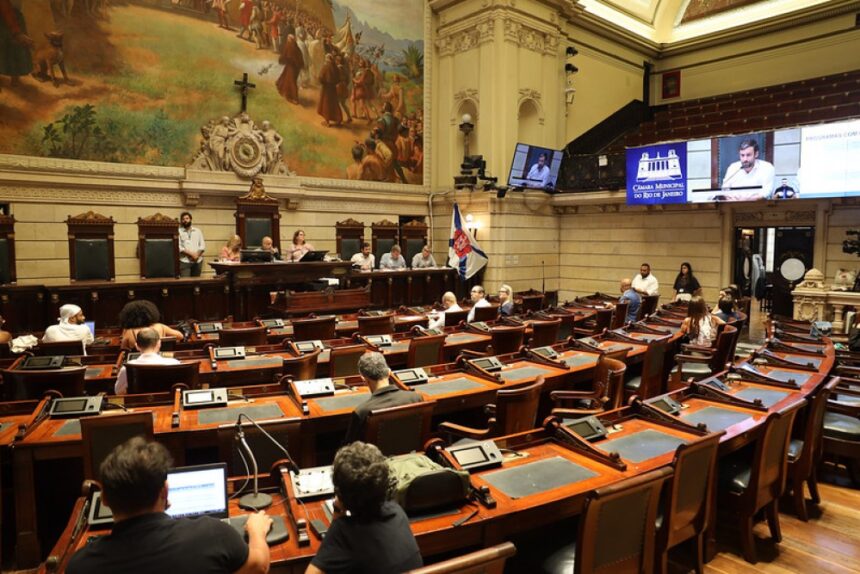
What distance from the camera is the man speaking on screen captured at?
9.86 m

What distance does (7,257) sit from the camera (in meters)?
8.38

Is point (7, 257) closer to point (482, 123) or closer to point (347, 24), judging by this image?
point (347, 24)

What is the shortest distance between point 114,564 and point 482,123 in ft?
39.7

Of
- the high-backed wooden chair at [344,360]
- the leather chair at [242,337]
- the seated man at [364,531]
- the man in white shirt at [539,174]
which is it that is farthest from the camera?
the man in white shirt at [539,174]

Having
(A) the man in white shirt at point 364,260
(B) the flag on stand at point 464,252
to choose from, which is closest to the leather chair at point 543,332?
(A) the man in white shirt at point 364,260

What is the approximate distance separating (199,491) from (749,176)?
1086 cm

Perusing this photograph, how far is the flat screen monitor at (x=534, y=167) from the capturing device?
12133 millimetres

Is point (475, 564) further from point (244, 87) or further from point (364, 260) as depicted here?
point (244, 87)

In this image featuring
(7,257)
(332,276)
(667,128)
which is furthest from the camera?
(667,128)

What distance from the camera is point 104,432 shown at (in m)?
2.70

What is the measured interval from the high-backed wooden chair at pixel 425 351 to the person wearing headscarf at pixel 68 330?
3093 mm

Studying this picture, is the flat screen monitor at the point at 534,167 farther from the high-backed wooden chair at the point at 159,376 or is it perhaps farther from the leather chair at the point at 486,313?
the high-backed wooden chair at the point at 159,376

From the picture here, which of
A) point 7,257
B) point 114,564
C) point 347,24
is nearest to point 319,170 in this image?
point 347,24

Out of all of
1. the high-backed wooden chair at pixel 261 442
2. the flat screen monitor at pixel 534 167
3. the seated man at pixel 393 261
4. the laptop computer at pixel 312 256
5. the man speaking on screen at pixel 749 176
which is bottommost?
the high-backed wooden chair at pixel 261 442
